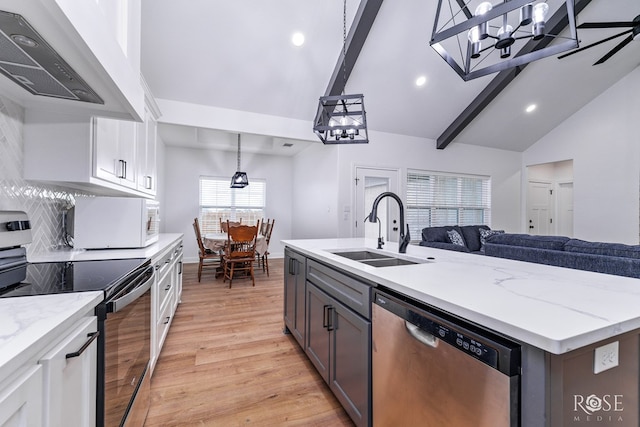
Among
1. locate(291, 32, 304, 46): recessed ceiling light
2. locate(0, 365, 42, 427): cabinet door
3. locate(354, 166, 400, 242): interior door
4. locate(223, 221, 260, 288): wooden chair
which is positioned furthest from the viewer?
locate(354, 166, 400, 242): interior door

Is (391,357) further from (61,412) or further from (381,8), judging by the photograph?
(381,8)

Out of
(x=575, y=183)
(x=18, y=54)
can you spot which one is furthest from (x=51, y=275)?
(x=575, y=183)

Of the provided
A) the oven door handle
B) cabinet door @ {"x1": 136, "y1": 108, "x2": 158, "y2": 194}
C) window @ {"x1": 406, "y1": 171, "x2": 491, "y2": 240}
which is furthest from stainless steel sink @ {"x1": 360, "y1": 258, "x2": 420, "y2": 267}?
window @ {"x1": 406, "y1": 171, "x2": 491, "y2": 240}

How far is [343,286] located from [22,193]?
1.92 m

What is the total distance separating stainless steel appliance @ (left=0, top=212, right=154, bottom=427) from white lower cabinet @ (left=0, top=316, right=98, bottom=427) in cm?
7

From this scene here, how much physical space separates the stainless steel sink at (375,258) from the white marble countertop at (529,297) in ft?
1.00

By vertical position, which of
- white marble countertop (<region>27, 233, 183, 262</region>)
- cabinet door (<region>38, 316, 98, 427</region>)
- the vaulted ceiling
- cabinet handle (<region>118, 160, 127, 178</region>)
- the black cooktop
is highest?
the vaulted ceiling

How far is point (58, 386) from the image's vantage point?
0.73m

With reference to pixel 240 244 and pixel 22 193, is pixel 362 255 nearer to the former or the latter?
pixel 22 193

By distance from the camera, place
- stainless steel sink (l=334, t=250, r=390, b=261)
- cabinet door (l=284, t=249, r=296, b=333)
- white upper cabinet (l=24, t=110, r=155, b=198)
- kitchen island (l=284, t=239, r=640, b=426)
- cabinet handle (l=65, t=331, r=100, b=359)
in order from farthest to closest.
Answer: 1. cabinet door (l=284, t=249, r=296, b=333)
2. stainless steel sink (l=334, t=250, r=390, b=261)
3. white upper cabinet (l=24, t=110, r=155, b=198)
4. cabinet handle (l=65, t=331, r=100, b=359)
5. kitchen island (l=284, t=239, r=640, b=426)

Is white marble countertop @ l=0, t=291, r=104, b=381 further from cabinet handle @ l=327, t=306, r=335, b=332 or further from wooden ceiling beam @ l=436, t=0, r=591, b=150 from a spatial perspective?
wooden ceiling beam @ l=436, t=0, r=591, b=150

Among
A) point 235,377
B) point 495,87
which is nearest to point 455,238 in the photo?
point 495,87

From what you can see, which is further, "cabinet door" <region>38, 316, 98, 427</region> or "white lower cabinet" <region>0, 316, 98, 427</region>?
"cabinet door" <region>38, 316, 98, 427</region>

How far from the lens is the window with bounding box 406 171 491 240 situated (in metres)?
5.79
